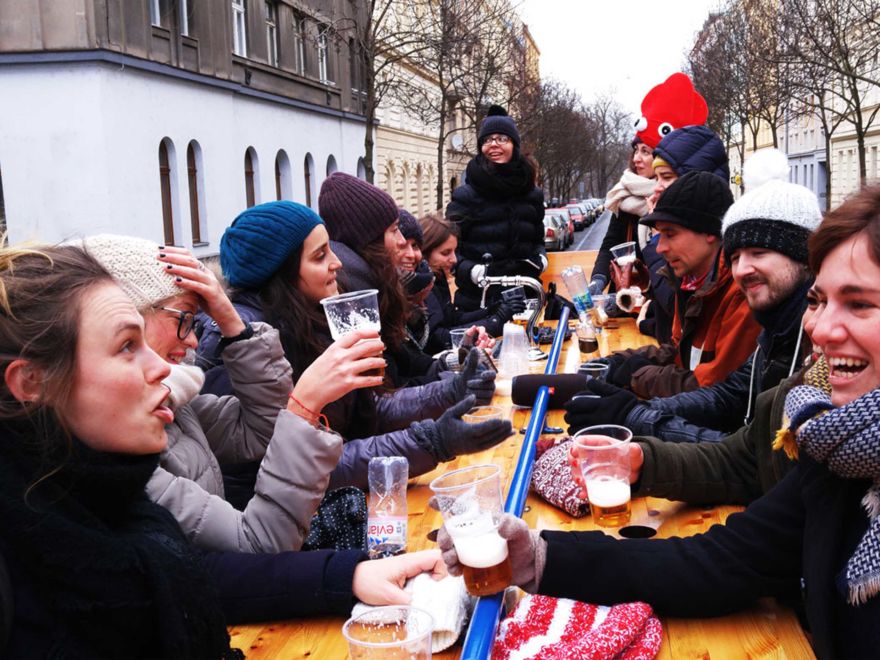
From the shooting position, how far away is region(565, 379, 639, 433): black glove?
2938 millimetres

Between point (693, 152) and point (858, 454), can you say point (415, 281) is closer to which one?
point (693, 152)

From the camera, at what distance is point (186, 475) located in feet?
7.36

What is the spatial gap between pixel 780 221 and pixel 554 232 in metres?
28.2

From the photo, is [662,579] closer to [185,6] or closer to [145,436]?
[145,436]

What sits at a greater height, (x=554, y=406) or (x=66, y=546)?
(x=66, y=546)

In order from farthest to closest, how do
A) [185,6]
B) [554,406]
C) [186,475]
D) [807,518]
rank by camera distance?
1. [185,6]
2. [554,406]
3. [186,475]
4. [807,518]

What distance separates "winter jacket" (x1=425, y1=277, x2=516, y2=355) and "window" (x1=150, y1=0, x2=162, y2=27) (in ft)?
47.7

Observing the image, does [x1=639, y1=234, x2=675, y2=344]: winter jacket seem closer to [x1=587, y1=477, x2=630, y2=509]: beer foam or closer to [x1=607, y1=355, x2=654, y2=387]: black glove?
[x1=607, y1=355, x2=654, y2=387]: black glove

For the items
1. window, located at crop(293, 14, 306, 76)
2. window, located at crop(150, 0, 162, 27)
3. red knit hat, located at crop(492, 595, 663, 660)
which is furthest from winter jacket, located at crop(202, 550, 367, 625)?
window, located at crop(293, 14, 306, 76)

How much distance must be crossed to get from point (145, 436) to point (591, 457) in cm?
121

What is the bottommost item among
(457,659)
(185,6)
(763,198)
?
(457,659)

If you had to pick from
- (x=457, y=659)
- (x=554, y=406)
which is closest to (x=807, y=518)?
(x=457, y=659)

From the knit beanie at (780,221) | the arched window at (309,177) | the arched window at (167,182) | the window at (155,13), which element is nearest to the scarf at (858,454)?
the knit beanie at (780,221)

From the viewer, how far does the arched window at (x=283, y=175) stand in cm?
2514
